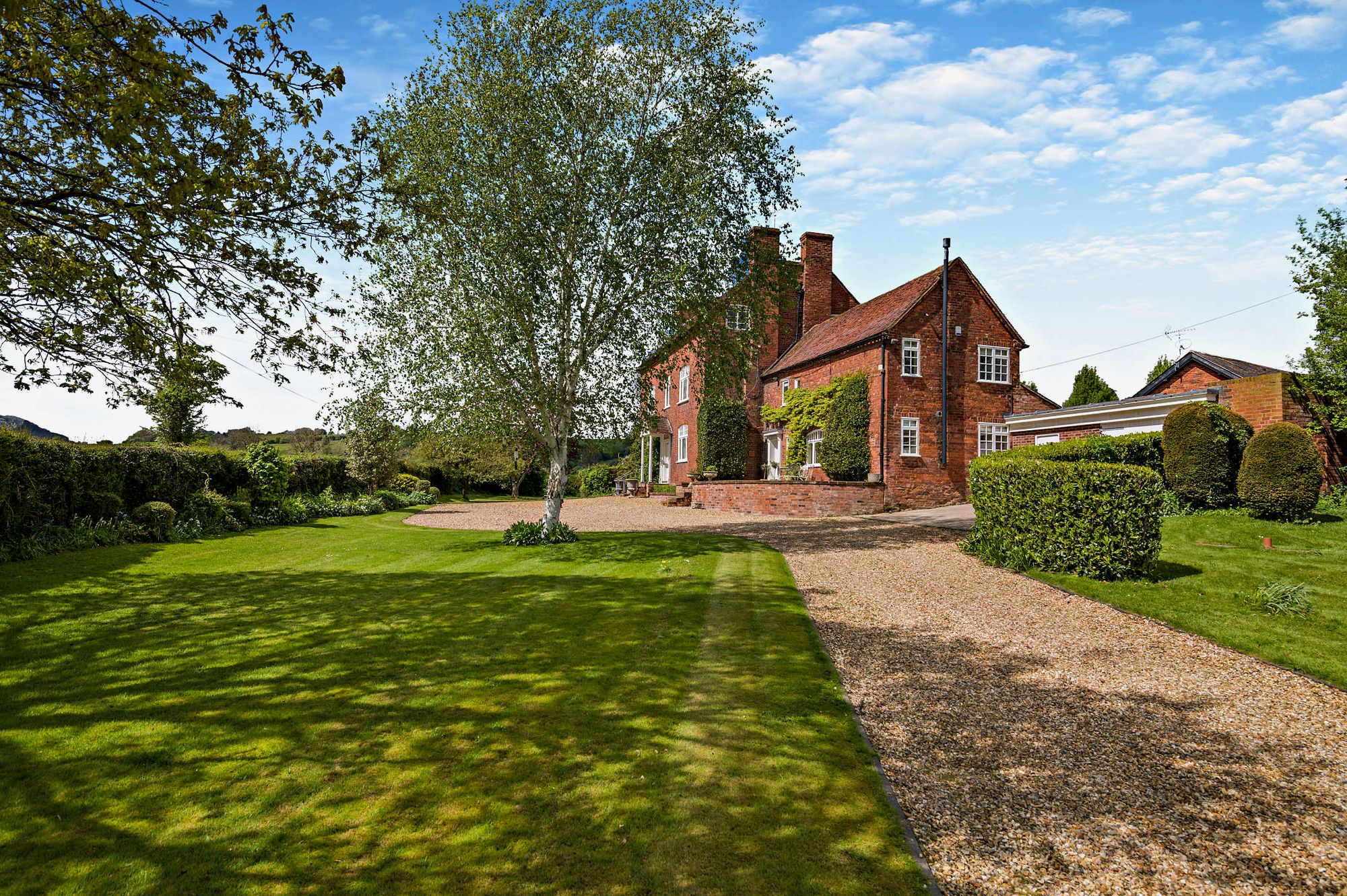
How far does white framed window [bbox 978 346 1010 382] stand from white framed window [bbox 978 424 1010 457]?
191 centimetres

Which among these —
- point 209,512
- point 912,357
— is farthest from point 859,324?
point 209,512

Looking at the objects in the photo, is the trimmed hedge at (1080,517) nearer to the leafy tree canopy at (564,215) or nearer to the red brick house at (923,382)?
the leafy tree canopy at (564,215)

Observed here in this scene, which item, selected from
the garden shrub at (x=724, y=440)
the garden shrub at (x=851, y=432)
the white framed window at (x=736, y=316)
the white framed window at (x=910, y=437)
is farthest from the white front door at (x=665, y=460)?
the white framed window at (x=736, y=316)

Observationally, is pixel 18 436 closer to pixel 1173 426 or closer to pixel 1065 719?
pixel 1065 719

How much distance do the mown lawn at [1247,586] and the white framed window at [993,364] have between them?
42.3 ft

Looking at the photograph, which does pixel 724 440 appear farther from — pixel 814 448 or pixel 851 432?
pixel 851 432

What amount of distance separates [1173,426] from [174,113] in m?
20.7

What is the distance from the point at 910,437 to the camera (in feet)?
85.1

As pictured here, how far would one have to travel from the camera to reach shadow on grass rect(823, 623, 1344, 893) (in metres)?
3.71

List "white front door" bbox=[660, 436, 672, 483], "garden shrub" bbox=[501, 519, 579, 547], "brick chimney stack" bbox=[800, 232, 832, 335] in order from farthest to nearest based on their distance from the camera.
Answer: "white front door" bbox=[660, 436, 672, 483] < "brick chimney stack" bbox=[800, 232, 832, 335] < "garden shrub" bbox=[501, 519, 579, 547]

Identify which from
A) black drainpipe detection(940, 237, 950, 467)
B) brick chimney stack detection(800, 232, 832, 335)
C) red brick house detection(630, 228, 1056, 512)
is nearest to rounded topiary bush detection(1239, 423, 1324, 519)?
red brick house detection(630, 228, 1056, 512)

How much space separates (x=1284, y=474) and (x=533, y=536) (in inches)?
661

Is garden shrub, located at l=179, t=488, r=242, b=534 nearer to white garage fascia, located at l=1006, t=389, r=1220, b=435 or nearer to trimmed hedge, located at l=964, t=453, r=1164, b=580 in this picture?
trimmed hedge, located at l=964, t=453, r=1164, b=580

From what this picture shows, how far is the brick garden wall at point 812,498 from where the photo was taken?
23.7 meters
